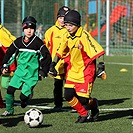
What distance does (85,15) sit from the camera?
96.6 ft

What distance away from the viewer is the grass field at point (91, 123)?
7.40m

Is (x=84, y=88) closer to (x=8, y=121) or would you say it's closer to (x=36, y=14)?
(x=8, y=121)

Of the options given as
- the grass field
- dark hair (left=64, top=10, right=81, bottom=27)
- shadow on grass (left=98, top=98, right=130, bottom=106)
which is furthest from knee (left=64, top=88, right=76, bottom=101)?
shadow on grass (left=98, top=98, right=130, bottom=106)

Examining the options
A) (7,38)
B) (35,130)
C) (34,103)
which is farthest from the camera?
(34,103)

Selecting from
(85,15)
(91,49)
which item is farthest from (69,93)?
(85,15)

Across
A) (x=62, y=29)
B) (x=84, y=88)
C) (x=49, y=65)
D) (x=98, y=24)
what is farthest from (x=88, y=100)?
(x=98, y=24)

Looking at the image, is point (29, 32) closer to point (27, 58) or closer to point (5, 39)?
point (27, 58)

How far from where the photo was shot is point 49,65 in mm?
8414

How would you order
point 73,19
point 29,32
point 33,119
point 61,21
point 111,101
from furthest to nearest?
point 111,101
point 61,21
point 29,32
point 73,19
point 33,119

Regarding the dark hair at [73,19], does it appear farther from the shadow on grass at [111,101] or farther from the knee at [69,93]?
the shadow on grass at [111,101]

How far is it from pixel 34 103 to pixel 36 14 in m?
18.8

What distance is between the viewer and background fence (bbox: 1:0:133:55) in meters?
28.2

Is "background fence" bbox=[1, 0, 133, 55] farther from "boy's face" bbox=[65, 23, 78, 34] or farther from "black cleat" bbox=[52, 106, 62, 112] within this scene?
"boy's face" bbox=[65, 23, 78, 34]

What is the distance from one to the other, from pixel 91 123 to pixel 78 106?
0.31 metres
